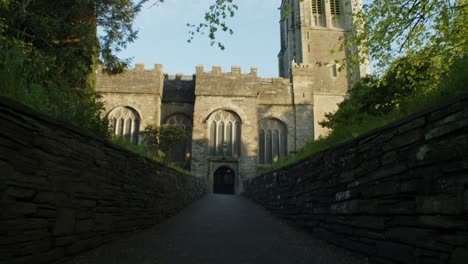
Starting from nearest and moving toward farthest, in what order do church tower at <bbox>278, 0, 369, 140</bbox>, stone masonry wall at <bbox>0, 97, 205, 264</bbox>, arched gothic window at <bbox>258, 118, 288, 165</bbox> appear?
1. stone masonry wall at <bbox>0, 97, 205, 264</bbox>
2. arched gothic window at <bbox>258, 118, 288, 165</bbox>
3. church tower at <bbox>278, 0, 369, 140</bbox>

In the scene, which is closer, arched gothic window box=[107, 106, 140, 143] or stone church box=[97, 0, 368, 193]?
stone church box=[97, 0, 368, 193]

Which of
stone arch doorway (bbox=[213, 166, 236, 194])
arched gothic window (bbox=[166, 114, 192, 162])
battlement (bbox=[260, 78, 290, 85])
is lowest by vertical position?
stone arch doorway (bbox=[213, 166, 236, 194])

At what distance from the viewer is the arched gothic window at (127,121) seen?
23531mm

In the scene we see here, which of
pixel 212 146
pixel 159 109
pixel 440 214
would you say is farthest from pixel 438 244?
pixel 159 109

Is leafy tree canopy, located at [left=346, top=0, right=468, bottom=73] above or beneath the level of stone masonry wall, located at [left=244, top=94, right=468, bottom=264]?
above

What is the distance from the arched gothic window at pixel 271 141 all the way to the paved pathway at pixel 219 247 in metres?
17.1

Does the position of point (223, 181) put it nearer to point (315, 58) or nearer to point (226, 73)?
point (226, 73)

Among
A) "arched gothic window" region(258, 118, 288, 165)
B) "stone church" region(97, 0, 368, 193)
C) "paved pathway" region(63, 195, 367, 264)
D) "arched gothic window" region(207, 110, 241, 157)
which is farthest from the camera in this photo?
"arched gothic window" region(258, 118, 288, 165)

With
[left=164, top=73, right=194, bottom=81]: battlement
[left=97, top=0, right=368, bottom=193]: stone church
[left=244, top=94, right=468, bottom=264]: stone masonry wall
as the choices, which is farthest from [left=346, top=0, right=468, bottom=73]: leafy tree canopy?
[left=164, top=73, right=194, bottom=81]: battlement

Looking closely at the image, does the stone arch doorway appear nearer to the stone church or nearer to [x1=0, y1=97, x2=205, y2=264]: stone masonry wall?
the stone church

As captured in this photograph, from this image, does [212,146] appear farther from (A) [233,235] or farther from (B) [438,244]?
(B) [438,244]

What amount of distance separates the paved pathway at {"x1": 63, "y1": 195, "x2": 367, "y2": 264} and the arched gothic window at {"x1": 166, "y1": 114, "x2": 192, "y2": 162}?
16.8 metres

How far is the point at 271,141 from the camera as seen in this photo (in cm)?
2455

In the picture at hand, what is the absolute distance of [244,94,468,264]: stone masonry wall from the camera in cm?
271
